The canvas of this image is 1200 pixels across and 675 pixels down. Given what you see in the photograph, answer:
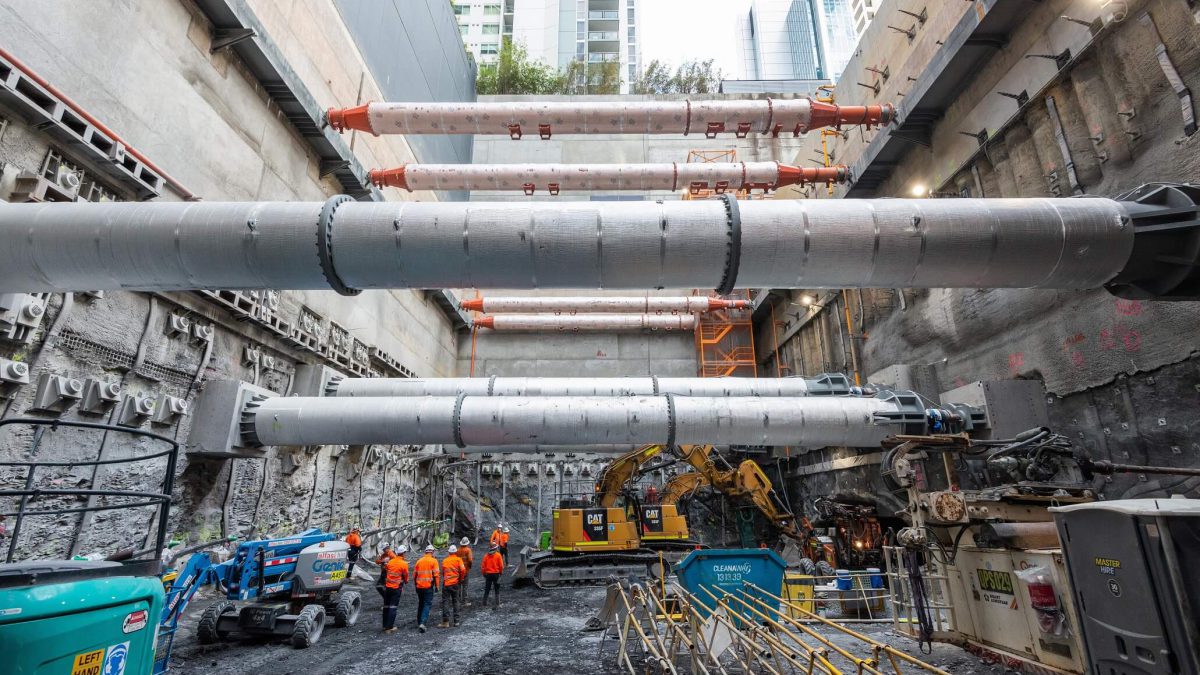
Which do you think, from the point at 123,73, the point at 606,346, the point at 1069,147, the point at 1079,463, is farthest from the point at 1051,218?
the point at 606,346

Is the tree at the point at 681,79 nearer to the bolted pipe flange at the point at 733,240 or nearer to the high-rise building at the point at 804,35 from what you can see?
the bolted pipe flange at the point at 733,240

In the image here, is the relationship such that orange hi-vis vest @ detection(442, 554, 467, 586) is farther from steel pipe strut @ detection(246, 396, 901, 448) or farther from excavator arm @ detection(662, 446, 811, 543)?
excavator arm @ detection(662, 446, 811, 543)

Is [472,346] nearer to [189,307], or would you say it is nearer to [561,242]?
[189,307]

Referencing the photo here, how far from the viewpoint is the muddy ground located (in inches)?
263

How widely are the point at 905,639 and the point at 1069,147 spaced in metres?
8.18

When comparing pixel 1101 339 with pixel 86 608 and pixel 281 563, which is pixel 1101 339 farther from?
pixel 281 563

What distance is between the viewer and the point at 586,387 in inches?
523

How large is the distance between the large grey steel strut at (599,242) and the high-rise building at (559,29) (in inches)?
1871

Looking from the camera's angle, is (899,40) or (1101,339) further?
(899,40)

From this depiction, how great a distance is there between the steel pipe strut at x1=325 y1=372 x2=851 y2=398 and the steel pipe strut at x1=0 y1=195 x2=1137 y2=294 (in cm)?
630

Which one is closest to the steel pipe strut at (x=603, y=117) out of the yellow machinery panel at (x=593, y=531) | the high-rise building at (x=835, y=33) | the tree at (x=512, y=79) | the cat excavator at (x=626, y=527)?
the cat excavator at (x=626, y=527)

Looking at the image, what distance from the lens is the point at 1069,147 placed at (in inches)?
350

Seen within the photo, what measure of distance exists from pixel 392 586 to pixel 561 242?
6181 millimetres

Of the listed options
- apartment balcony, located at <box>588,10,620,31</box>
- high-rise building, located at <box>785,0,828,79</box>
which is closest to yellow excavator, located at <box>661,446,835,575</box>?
apartment balcony, located at <box>588,10,620,31</box>
